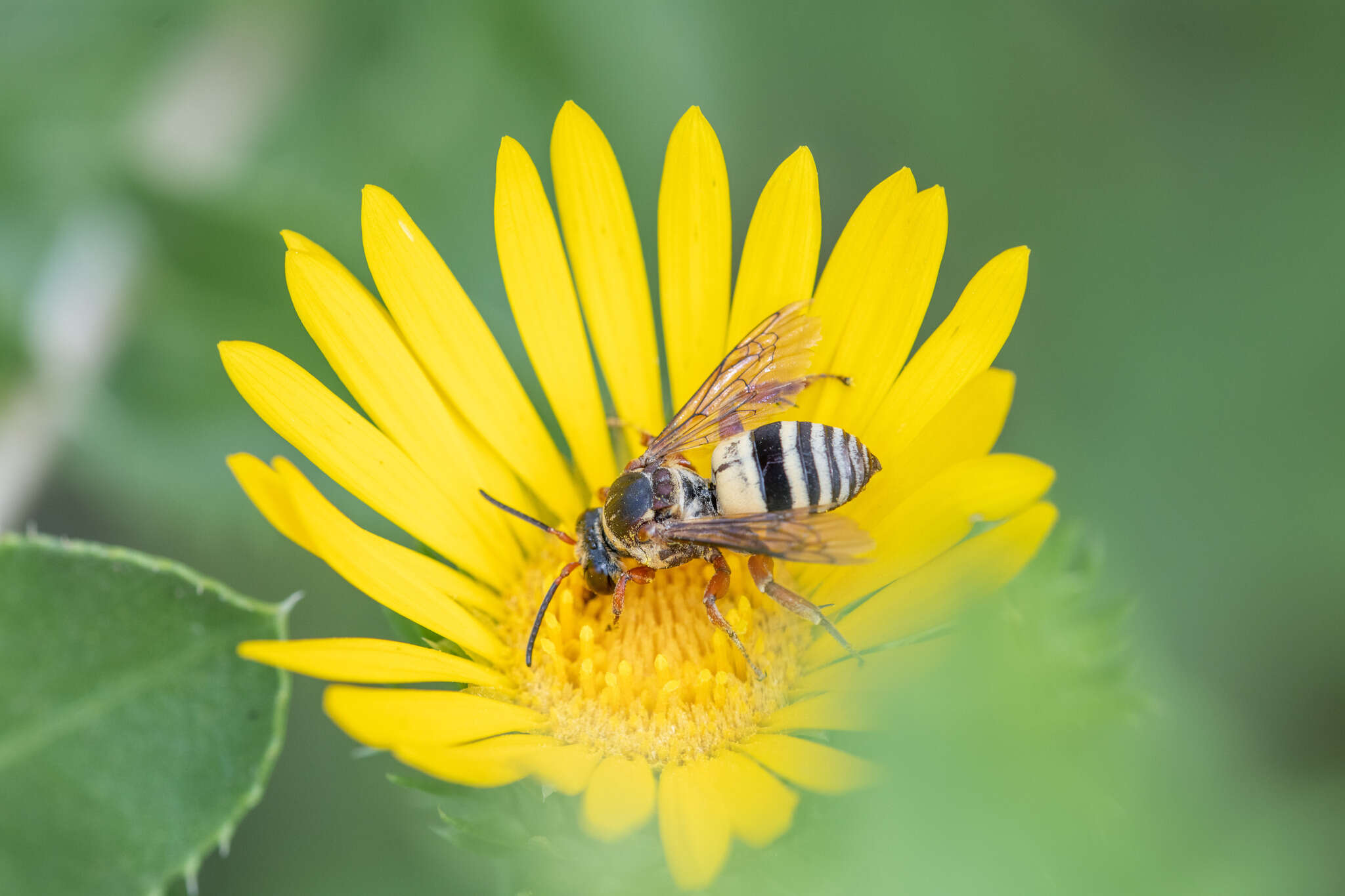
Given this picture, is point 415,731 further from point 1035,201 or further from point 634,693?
point 1035,201

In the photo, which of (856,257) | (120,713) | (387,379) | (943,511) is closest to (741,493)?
(943,511)

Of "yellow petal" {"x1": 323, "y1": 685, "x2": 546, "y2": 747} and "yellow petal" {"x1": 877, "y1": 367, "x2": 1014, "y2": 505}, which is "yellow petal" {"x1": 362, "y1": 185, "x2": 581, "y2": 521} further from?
"yellow petal" {"x1": 877, "y1": 367, "x2": 1014, "y2": 505}

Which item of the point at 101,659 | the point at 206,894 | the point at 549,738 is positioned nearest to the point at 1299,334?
the point at 549,738

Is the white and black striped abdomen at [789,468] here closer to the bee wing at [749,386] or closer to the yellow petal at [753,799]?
the bee wing at [749,386]

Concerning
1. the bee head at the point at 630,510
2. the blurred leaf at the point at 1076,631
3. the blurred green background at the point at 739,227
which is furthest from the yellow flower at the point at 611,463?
the blurred green background at the point at 739,227

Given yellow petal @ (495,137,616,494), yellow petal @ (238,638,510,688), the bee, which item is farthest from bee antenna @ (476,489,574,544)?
yellow petal @ (238,638,510,688)

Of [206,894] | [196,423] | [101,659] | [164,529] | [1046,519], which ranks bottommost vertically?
[206,894]

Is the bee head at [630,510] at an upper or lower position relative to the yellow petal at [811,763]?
upper
